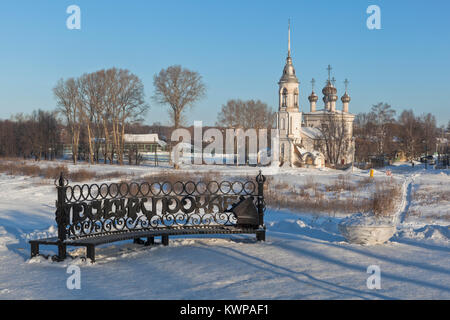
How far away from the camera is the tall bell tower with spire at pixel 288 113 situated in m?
49.5

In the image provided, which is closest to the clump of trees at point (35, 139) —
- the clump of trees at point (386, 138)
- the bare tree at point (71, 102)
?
the bare tree at point (71, 102)

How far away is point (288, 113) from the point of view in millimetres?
50031

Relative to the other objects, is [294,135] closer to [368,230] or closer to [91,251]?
[368,230]

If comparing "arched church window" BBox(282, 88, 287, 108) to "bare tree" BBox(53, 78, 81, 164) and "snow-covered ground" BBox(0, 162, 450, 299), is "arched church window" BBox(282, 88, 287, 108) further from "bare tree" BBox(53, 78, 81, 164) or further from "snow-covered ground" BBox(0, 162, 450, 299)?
"snow-covered ground" BBox(0, 162, 450, 299)

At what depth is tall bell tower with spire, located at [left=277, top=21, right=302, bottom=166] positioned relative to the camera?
49531 mm

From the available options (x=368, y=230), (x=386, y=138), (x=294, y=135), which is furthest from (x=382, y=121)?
(x=368, y=230)

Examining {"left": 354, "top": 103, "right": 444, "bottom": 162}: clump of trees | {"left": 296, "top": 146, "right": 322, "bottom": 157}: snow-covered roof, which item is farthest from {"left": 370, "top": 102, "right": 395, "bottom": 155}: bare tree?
{"left": 296, "top": 146, "right": 322, "bottom": 157}: snow-covered roof

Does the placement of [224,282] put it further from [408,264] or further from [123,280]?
[408,264]

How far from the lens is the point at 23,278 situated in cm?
651

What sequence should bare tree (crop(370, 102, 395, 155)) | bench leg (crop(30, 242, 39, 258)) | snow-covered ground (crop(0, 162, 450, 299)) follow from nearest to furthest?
snow-covered ground (crop(0, 162, 450, 299))
bench leg (crop(30, 242, 39, 258))
bare tree (crop(370, 102, 395, 155))

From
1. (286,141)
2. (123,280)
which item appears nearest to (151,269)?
(123,280)

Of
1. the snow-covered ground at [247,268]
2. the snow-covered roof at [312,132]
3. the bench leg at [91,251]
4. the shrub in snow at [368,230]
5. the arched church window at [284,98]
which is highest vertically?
the arched church window at [284,98]

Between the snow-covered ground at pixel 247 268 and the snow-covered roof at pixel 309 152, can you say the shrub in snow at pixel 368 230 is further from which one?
the snow-covered roof at pixel 309 152

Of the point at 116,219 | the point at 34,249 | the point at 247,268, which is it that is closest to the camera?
the point at 247,268
